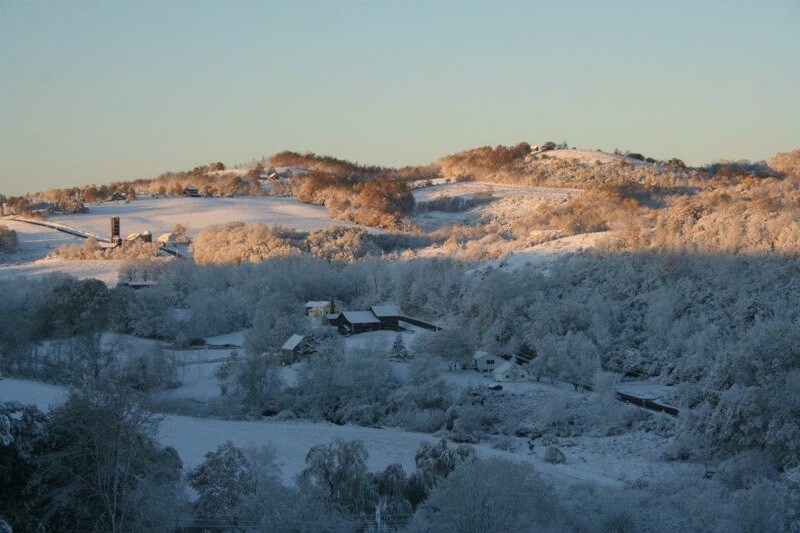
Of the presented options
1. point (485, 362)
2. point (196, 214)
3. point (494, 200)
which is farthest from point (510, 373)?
point (196, 214)

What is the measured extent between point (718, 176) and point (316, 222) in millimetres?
21115

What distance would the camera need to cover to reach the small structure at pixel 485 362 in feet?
88.3

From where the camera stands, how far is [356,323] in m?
31.7

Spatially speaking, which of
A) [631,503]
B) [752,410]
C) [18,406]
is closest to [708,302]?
[752,410]

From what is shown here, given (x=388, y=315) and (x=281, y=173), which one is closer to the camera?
(x=388, y=315)

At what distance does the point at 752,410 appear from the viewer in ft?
61.8

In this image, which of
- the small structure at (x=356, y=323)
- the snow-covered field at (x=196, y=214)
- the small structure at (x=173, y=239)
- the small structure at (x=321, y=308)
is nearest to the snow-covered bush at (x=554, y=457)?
the small structure at (x=356, y=323)

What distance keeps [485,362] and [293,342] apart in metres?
5.33

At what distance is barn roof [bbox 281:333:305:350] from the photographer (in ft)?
92.1

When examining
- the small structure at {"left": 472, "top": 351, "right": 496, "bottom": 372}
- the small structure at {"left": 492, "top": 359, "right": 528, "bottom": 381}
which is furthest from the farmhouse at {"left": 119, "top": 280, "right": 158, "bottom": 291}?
the small structure at {"left": 492, "top": 359, "right": 528, "bottom": 381}

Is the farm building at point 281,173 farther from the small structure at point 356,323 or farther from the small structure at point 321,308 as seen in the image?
the small structure at point 356,323

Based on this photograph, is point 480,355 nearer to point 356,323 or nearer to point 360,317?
point 356,323

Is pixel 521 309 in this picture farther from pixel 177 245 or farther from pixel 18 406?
pixel 177 245

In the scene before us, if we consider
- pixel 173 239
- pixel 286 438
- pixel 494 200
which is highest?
pixel 494 200
